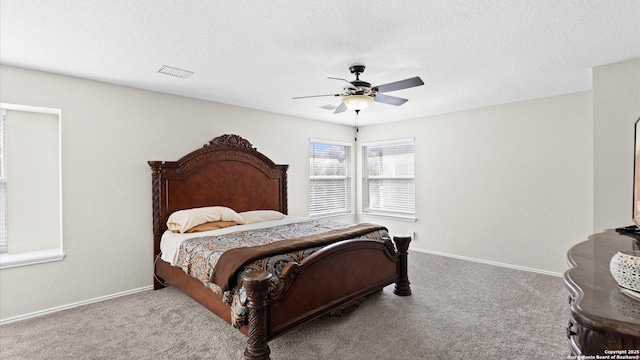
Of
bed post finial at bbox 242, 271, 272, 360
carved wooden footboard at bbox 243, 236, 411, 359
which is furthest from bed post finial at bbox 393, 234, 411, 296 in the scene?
bed post finial at bbox 242, 271, 272, 360

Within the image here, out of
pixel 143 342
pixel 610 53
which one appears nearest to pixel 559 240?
pixel 610 53

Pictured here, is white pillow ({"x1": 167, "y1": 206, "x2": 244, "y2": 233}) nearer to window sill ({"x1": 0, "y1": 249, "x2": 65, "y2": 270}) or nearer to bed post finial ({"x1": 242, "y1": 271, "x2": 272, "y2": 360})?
window sill ({"x1": 0, "y1": 249, "x2": 65, "y2": 270})

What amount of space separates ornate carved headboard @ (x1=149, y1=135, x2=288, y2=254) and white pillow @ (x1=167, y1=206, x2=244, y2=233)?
0.21 m

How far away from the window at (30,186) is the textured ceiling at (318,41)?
61 centimetres

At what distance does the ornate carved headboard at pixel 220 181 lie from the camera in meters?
3.61

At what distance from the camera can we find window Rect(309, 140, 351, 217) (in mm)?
5570

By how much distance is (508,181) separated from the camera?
4297 millimetres

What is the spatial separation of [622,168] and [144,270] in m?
5.15

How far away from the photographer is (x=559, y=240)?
152 inches

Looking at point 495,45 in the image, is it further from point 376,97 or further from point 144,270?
point 144,270

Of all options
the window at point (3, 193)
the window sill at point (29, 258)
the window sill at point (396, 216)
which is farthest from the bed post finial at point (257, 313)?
the window sill at point (396, 216)

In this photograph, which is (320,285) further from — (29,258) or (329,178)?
(329,178)

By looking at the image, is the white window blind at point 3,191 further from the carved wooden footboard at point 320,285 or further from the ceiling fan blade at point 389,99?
the ceiling fan blade at point 389,99

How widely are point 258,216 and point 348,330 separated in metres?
2.13
